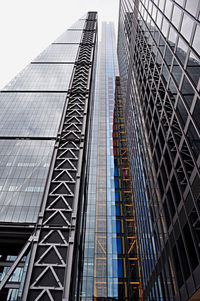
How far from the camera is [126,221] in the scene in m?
46.2

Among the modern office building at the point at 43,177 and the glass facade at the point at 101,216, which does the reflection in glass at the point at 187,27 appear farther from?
the glass facade at the point at 101,216

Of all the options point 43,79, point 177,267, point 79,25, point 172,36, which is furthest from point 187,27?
point 79,25

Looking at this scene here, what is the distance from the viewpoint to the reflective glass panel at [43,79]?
63756mm

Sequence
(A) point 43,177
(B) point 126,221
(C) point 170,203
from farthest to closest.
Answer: (B) point 126,221 < (A) point 43,177 < (C) point 170,203

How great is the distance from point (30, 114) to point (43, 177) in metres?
22.2

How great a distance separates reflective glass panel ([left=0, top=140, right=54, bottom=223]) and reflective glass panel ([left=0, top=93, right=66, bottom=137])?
11.9 ft

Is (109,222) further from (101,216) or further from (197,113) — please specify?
(197,113)

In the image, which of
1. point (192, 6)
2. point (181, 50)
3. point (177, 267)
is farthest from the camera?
point (177, 267)

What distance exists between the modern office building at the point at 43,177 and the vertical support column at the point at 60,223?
0.06 meters

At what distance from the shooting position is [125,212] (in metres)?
47.7

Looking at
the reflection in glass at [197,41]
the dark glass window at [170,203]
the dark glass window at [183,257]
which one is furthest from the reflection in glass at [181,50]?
the dark glass window at [183,257]

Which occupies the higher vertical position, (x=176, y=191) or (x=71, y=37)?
(x=71, y=37)

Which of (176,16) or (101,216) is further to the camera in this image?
(101,216)

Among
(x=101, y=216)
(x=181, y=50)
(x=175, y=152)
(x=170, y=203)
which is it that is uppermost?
(x=181, y=50)
